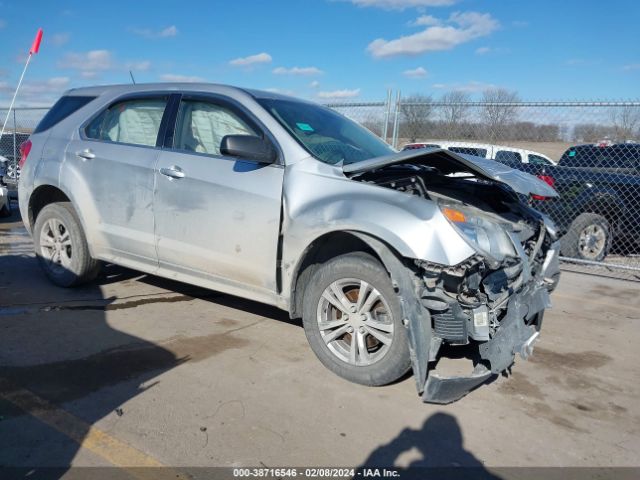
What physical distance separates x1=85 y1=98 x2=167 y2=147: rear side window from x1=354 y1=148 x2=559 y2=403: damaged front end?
210cm

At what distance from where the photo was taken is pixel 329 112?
495 centimetres

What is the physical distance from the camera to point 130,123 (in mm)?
4887

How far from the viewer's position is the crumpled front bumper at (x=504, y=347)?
3141 millimetres

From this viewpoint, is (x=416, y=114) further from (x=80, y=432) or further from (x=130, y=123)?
(x=80, y=432)

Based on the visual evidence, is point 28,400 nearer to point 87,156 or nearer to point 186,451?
point 186,451

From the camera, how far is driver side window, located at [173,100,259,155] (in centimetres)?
429

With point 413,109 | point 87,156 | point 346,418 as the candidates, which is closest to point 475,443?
point 346,418

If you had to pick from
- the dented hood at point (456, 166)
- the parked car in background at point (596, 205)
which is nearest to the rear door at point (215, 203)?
the dented hood at point (456, 166)

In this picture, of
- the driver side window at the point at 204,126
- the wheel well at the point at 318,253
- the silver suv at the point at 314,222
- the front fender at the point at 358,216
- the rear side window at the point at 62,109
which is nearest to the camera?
the front fender at the point at 358,216

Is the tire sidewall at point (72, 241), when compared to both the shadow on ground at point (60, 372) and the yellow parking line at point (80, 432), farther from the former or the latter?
the yellow parking line at point (80, 432)

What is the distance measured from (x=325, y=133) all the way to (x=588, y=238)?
17.9ft

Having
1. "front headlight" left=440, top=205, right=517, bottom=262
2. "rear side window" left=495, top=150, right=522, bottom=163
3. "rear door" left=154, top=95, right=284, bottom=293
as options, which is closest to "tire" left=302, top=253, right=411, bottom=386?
"rear door" left=154, top=95, right=284, bottom=293

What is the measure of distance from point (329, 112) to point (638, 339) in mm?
3495

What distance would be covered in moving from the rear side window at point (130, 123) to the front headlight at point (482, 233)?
271 centimetres
